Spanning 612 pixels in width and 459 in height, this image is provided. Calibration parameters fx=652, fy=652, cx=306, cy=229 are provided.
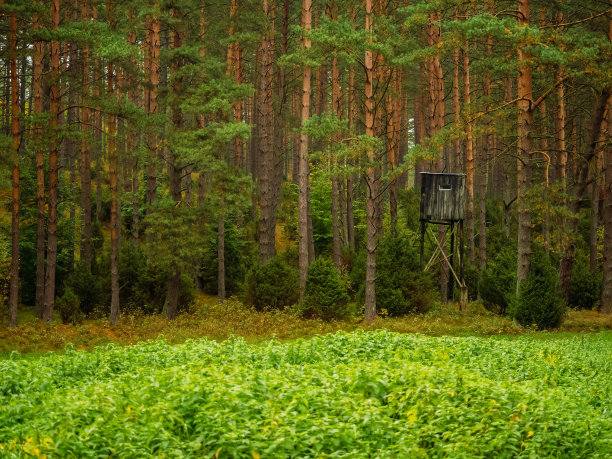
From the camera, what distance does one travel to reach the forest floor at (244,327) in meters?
16.8

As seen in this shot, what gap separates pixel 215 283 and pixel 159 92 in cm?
883

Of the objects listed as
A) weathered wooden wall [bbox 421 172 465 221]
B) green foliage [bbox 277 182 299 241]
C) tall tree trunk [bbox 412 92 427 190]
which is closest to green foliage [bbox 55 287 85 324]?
weathered wooden wall [bbox 421 172 465 221]

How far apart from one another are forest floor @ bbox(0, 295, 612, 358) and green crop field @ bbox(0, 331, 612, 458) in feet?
21.7

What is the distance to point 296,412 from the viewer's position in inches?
291

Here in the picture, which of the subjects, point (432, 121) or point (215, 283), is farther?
point (432, 121)

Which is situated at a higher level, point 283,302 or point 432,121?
point 432,121

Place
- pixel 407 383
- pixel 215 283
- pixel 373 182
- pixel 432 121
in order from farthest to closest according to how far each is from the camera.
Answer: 1. pixel 432 121
2. pixel 215 283
3. pixel 373 182
4. pixel 407 383

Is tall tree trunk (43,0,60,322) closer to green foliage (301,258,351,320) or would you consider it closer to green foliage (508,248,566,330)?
green foliage (301,258,351,320)

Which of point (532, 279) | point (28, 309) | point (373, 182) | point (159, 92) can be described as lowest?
point (28, 309)

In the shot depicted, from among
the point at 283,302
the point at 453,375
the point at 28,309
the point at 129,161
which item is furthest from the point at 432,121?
the point at 453,375

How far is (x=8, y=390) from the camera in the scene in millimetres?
9031

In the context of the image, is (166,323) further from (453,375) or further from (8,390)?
(453,375)

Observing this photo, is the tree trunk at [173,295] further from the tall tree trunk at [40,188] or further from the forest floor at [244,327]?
the tall tree trunk at [40,188]

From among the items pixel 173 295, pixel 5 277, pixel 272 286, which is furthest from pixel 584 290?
pixel 5 277
